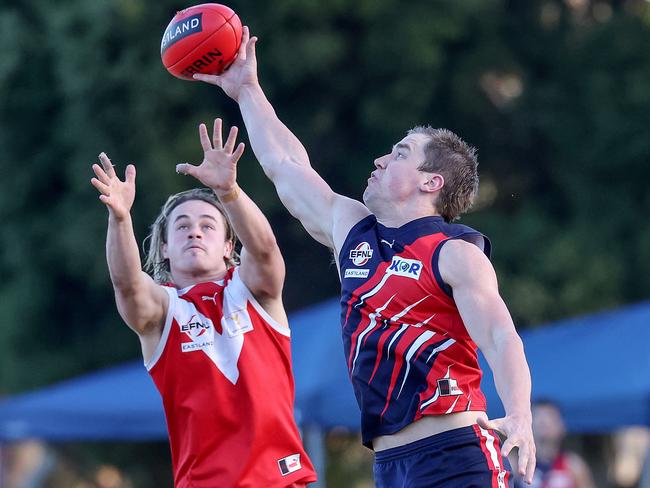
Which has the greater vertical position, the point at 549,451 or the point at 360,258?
the point at 360,258

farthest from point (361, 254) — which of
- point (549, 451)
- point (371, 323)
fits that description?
point (549, 451)

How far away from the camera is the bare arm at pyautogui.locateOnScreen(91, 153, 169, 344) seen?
16.2 feet

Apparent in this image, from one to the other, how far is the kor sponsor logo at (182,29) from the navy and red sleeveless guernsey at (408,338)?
1.57m

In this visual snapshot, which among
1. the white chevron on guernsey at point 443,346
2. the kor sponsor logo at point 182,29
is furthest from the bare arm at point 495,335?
the kor sponsor logo at point 182,29

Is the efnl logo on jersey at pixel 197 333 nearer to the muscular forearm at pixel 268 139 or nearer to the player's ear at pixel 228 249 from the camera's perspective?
the player's ear at pixel 228 249

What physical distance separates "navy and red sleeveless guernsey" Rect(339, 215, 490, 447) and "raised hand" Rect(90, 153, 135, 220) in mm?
1113

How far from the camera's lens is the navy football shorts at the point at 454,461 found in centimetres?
417

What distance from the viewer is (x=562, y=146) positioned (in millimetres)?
15125

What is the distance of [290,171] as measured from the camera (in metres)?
4.90

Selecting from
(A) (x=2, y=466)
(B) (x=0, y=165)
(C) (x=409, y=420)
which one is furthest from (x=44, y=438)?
(C) (x=409, y=420)

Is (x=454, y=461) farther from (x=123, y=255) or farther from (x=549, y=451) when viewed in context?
(x=549, y=451)

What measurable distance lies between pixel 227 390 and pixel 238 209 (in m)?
0.75

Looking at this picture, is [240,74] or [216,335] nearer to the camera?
[216,335]

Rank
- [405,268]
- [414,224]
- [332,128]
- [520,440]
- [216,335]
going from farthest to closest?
[332,128], [216,335], [414,224], [405,268], [520,440]
